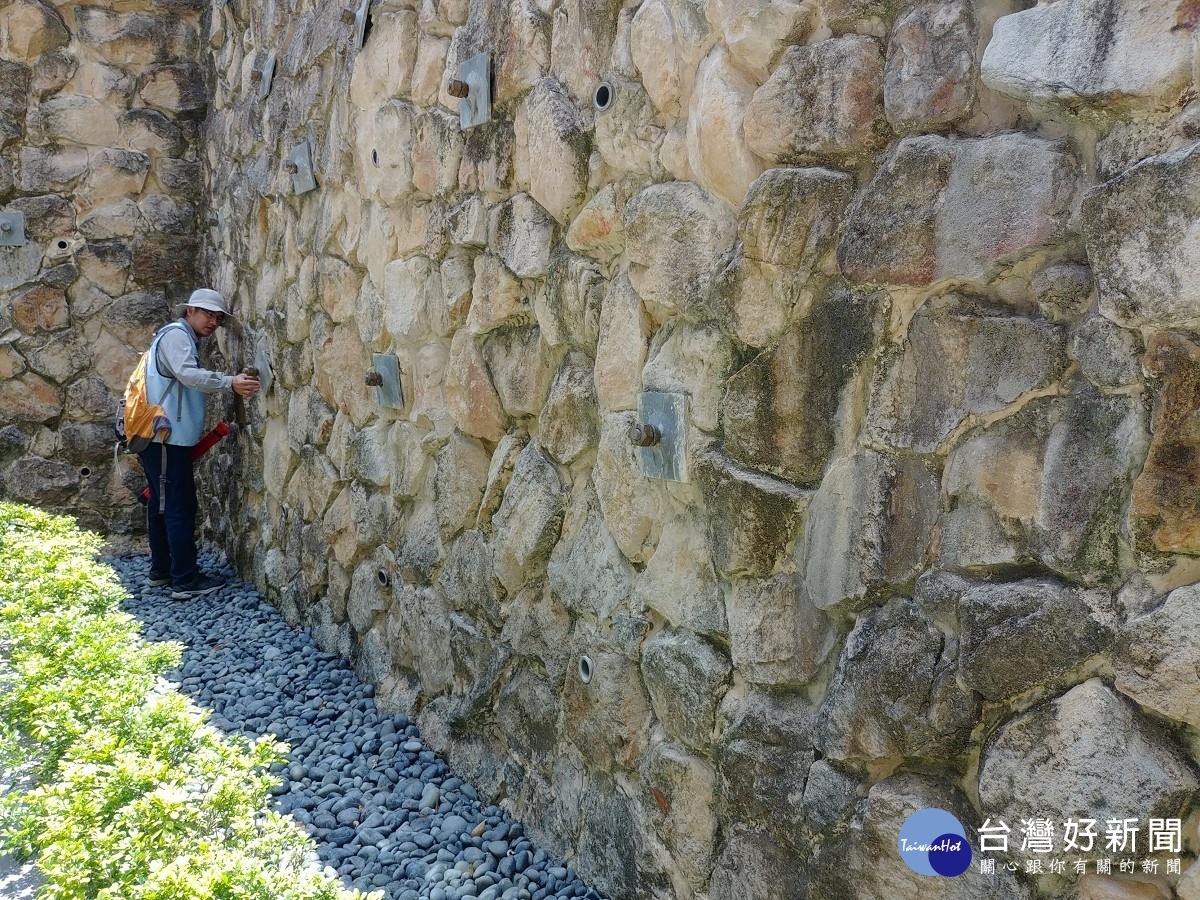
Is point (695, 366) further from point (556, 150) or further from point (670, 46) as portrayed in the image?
point (556, 150)

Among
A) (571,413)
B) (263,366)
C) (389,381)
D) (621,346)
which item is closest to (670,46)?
(621,346)

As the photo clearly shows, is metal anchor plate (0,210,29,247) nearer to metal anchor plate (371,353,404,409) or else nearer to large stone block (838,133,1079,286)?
metal anchor plate (371,353,404,409)

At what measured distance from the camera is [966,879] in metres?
1.30

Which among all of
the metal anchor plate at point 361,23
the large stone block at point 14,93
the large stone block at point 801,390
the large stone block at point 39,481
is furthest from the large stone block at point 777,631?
the large stone block at point 14,93

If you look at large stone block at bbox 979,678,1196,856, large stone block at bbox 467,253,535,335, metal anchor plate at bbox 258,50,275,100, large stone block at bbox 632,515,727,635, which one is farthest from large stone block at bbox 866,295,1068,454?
metal anchor plate at bbox 258,50,275,100

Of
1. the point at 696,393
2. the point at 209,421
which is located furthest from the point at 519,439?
the point at 209,421

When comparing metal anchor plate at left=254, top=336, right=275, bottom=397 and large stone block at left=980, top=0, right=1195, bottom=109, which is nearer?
large stone block at left=980, top=0, right=1195, bottom=109

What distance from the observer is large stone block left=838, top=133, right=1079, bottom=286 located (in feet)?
3.89

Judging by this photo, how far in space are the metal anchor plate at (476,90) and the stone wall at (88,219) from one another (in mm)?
3173

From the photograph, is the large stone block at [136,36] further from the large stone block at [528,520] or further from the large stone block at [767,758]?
the large stone block at [767,758]

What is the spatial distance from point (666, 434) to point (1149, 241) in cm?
86

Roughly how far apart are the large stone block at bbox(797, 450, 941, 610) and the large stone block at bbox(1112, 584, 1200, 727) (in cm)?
29

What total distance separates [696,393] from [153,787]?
1176 mm

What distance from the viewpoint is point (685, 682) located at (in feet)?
5.89
